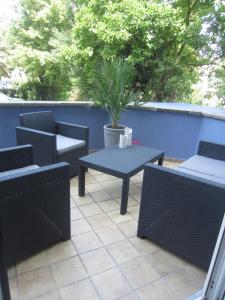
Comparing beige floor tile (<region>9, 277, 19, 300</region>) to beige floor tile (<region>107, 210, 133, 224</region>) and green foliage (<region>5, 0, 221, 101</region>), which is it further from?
green foliage (<region>5, 0, 221, 101</region>)

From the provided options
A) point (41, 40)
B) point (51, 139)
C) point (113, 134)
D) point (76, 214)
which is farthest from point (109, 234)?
point (41, 40)

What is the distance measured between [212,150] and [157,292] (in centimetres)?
164

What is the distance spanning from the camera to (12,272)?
1.50 m

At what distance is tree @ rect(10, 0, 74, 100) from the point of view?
7.96 metres

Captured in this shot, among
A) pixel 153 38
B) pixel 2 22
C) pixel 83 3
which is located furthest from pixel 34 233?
pixel 2 22

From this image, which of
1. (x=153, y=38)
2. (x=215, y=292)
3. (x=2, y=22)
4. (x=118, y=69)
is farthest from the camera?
(x=2, y=22)

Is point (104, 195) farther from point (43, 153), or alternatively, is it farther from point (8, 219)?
point (8, 219)

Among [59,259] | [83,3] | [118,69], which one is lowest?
[59,259]

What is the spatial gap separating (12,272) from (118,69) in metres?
2.72

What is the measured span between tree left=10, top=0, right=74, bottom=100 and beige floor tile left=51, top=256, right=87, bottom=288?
7.07 meters

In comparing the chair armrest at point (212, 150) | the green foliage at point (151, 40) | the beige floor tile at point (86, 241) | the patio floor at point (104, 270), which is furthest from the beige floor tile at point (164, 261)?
the green foliage at point (151, 40)

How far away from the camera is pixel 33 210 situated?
150cm

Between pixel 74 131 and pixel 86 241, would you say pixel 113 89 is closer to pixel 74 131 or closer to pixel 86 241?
pixel 74 131

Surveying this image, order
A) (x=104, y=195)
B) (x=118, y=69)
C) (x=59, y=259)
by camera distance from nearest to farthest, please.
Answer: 1. (x=59, y=259)
2. (x=104, y=195)
3. (x=118, y=69)
